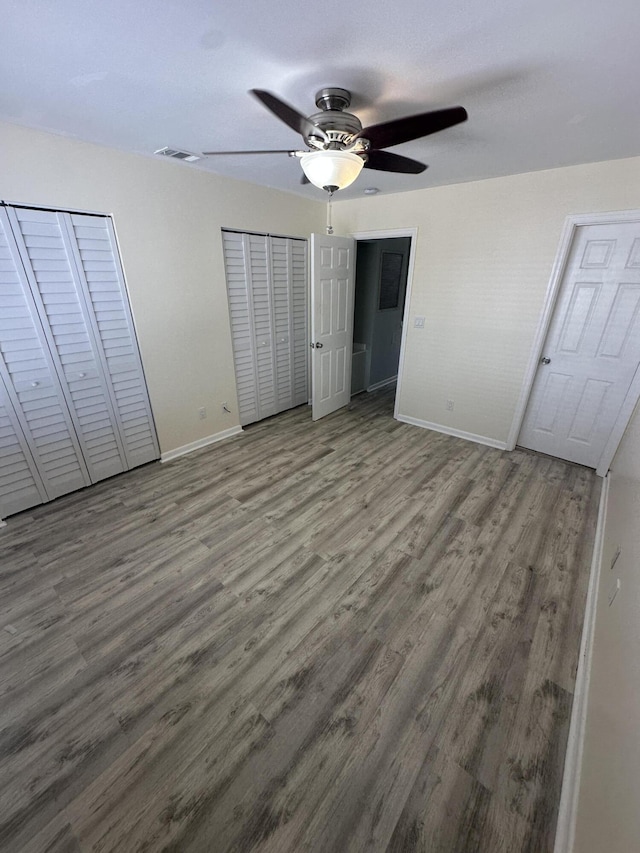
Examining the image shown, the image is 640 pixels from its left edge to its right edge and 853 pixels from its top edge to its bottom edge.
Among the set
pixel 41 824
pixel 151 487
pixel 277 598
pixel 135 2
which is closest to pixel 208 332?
pixel 151 487

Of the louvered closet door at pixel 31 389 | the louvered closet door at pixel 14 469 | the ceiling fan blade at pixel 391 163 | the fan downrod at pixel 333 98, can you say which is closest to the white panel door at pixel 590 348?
the ceiling fan blade at pixel 391 163

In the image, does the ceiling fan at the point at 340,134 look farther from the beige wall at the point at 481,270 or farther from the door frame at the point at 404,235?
the door frame at the point at 404,235

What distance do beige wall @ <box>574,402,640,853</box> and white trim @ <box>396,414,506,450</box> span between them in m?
1.61

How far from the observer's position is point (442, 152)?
221 cm

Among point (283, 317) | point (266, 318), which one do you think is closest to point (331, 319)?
point (283, 317)

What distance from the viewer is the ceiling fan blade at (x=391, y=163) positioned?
63.6 inches

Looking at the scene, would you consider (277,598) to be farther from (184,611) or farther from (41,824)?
(41,824)

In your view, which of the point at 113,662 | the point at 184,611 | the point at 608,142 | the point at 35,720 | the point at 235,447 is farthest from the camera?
the point at 235,447

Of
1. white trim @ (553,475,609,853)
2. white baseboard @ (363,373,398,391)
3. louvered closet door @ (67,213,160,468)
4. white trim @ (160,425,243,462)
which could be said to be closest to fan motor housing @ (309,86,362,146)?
louvered closet door @ (67,213,160,468)

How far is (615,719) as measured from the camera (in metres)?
1.06

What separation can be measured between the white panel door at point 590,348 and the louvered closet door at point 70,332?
3725mm

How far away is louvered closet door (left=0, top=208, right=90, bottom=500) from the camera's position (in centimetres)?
204

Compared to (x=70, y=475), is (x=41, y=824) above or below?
below

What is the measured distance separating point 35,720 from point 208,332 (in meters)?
2.72
